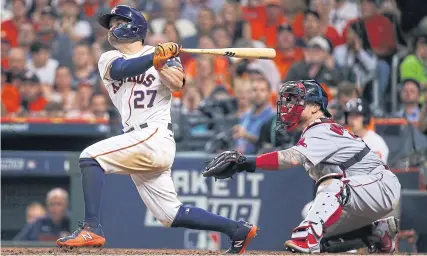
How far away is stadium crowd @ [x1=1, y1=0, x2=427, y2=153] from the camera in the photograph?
36.7 feet

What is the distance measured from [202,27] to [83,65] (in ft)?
4.76

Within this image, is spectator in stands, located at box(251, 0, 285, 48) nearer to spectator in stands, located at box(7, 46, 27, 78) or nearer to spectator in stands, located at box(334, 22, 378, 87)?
spectator in stands, located at box(334, 22, 378, 87)

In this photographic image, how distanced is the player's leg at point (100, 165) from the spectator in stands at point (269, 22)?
19.1 feet

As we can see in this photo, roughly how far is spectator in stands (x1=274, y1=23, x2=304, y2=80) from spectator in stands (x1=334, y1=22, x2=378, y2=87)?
1.42 ft

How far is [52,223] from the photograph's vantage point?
996 centimetres

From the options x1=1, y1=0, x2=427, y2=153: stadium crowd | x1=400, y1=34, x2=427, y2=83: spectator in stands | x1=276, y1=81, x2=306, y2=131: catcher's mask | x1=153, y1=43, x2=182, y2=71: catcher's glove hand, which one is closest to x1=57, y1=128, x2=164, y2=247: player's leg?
x1=153, y1=43, x2=182, y2=71: catcher's glove hand

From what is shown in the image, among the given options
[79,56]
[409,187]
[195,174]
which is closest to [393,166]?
[409,187]

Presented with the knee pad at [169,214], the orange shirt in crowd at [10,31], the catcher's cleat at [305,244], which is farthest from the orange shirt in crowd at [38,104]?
the catcher's cleat at [305,244]

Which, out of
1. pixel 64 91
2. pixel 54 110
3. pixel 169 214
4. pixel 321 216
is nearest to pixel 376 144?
pixel 321 216

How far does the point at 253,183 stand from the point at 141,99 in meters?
2.76

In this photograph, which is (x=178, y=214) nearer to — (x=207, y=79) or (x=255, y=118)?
(x=255, y=118)

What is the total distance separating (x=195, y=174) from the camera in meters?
9.34

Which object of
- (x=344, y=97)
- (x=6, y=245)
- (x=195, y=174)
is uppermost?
(x=344, y=97)

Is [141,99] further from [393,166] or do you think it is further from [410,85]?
[410,85]
